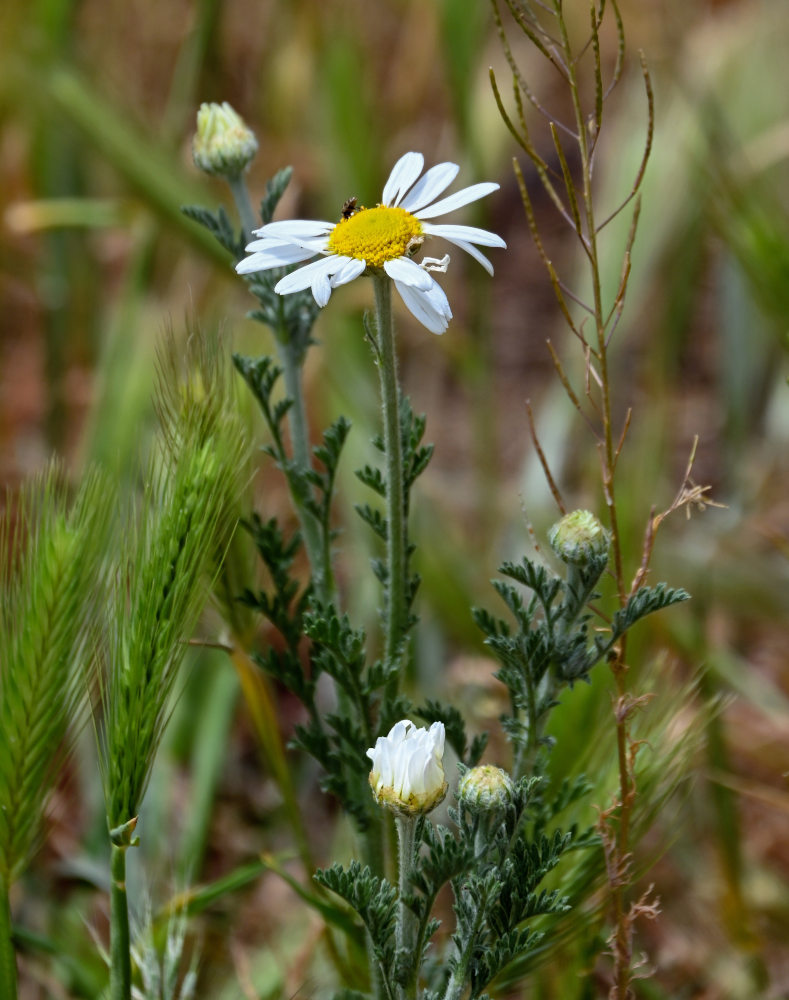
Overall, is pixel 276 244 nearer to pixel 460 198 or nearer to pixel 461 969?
pixel 460 198

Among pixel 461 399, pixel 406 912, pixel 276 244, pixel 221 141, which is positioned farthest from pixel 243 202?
pixel 461 399

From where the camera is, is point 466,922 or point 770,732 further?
point 770,732

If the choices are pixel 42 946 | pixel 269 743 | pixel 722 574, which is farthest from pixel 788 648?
pixel 42 946

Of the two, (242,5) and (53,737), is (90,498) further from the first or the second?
(242,5)

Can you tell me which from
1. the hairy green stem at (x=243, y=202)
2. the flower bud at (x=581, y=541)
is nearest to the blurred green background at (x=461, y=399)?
the hairy green stem at (x=243, y=202)

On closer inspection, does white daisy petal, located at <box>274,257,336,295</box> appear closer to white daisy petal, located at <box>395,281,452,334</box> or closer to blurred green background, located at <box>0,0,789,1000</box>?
white daisy petal, located at <box>395,281,452,334</box>
